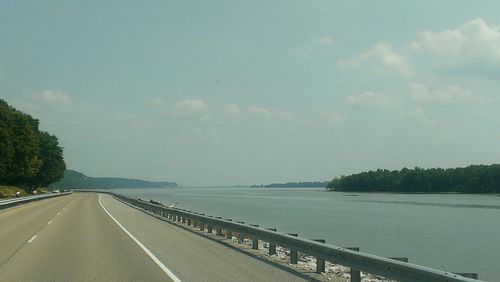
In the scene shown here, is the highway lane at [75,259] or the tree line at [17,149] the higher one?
the tree line at [17,149]

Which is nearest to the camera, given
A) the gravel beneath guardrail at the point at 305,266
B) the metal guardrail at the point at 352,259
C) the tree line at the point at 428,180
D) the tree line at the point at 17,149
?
the metal guardrail at the point at 352,259

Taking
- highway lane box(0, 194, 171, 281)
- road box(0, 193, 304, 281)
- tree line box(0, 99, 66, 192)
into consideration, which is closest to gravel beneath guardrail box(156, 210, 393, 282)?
road box(0, 193, 304, 281)

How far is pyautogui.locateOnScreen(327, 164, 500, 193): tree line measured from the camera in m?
129

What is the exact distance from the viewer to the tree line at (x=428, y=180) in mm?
129000

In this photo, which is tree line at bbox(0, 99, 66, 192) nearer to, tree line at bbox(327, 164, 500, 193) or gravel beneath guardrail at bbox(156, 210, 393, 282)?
gravel beneath guardrail at bbox(156, 210, 393, 282)

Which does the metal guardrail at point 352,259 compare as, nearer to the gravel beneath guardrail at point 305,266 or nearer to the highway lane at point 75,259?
the gravel beneath guardrail at point 305,266

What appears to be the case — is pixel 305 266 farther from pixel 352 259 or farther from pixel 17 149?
pixel 17 149

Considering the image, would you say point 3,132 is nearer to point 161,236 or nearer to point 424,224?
point 424,224

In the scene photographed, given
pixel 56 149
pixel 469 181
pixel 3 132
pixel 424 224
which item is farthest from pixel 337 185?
pixel 424 224

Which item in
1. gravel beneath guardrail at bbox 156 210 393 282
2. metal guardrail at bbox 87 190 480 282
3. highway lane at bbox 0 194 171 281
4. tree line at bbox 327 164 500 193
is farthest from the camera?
tree line at bbox 327 164 500 193

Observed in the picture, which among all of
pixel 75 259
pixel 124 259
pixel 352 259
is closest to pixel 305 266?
pixel 352 259

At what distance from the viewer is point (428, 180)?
490 feet

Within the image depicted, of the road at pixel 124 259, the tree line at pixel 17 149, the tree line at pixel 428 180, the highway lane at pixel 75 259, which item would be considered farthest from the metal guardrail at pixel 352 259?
the tree line at pixel 428 180

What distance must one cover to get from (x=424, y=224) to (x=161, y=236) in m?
30.9
